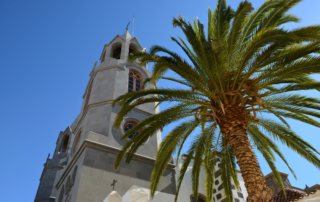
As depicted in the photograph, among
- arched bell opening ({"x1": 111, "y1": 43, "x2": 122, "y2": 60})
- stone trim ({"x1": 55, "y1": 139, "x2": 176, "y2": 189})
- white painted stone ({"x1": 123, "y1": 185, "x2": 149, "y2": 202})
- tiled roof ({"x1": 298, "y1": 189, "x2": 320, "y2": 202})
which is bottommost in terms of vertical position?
tiled roof ({"x1": 298, "y1": 189, "x2": 320, "y2": 202})

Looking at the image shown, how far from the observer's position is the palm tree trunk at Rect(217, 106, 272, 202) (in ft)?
22.2

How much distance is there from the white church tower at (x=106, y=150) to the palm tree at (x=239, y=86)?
2762 millimetres

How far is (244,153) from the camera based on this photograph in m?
7.53

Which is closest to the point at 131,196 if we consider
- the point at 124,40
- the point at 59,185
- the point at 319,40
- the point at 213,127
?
the point at 213,127

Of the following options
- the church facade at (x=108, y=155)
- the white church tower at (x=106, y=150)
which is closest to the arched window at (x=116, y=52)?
the white church tower at (x=106, y=150)

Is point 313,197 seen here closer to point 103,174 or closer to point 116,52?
point 103,174

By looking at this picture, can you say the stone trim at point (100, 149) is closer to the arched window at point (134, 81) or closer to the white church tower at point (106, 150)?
the white church tower at point (106, 150)

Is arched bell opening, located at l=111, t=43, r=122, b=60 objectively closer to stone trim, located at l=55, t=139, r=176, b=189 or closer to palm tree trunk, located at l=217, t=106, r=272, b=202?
stone trim, located at l=55, t=139, r=176, b=189

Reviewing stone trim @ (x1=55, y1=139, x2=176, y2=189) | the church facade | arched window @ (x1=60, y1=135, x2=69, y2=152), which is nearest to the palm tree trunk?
the church facade

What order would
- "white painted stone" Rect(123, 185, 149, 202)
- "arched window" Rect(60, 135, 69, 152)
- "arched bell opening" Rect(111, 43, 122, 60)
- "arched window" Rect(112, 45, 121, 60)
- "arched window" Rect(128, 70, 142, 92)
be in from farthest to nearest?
"arched window" Rect(60, 135, 69, 152) → "arched window" Rect(112, 45, 121, 60) → "arched bell opening" Rect(111, 43, 122, 60) → "arched window" Rect(128, 70, 142, 92) → "white painted stone" Rect(123, 185, 149, 202)

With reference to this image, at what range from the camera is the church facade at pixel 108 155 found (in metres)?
11.3

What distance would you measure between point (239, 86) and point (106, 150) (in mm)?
7335

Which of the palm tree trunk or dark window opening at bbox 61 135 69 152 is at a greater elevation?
dark window opening at bbox 61 135 69 152

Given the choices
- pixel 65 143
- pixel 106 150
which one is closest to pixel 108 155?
pixel 106 150
